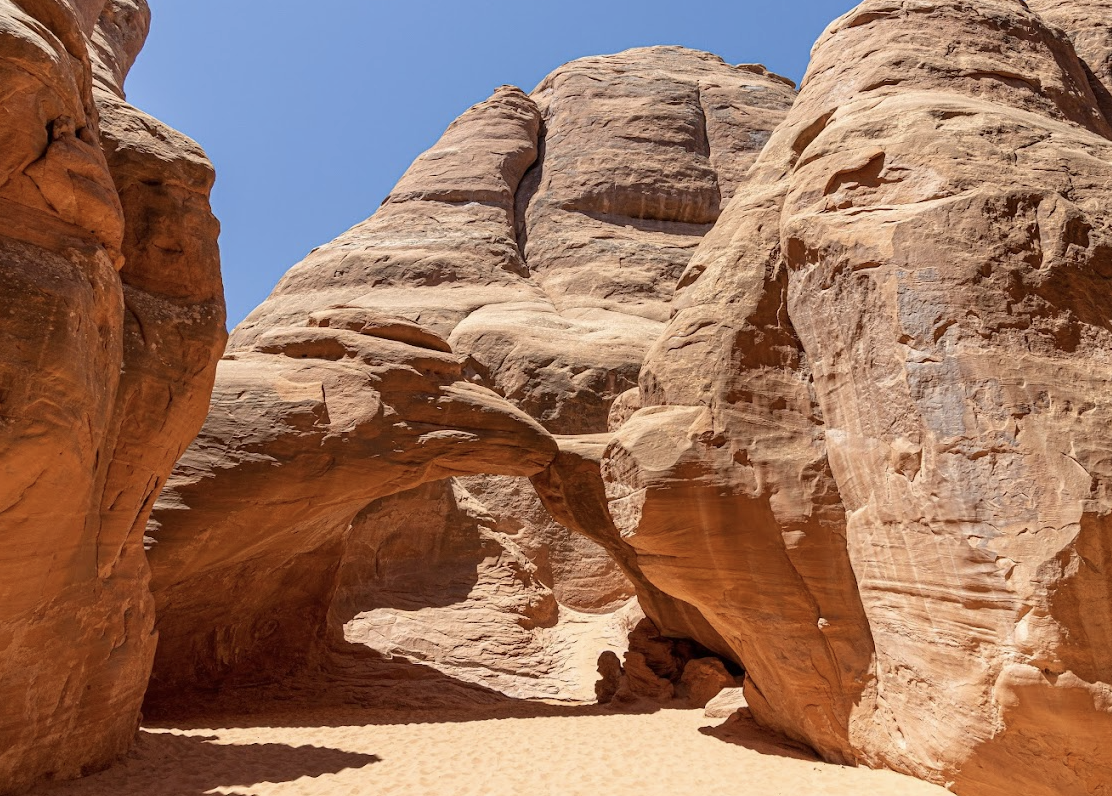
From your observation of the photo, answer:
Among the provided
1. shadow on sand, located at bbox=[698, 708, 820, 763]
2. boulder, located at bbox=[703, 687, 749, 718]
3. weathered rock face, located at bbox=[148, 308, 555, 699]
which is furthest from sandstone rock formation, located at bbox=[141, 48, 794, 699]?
shadow on sand, located at bbox=[698, 708, 820, 763]

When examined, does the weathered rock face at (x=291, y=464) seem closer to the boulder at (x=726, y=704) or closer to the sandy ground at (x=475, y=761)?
the sandy ground at (x=475, y=761)

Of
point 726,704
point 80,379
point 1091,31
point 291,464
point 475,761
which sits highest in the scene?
point 1091,31

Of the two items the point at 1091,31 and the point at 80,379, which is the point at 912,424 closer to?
the point at 80,379

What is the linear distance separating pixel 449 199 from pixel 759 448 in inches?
726

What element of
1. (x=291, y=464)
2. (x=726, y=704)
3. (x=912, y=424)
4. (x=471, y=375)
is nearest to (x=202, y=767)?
(x=291, y=464)

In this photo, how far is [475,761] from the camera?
30.0 feet

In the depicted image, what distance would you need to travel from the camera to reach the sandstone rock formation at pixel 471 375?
11.7 m

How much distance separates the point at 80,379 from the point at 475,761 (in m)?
5.35

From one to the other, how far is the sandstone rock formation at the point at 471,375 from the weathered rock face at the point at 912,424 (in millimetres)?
4164

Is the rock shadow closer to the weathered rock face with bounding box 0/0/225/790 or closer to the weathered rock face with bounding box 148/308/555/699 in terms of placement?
the weathered rock face with bounding box 0/0/225/790

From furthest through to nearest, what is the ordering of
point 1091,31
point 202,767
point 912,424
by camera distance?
1. point 1091,31
2. point 202,767
3. point 912,424

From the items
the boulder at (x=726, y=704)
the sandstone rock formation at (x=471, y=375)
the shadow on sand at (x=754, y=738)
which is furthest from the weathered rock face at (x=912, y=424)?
the sandstone rock formation at (x=471, y=375)

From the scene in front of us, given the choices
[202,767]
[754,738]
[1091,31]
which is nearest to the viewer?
[202,767]

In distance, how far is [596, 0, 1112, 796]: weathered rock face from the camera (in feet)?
21.9
